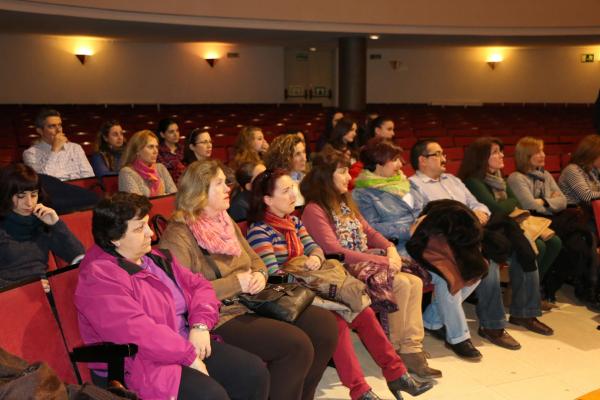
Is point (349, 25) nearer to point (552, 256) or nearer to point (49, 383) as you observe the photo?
point (552, 256)

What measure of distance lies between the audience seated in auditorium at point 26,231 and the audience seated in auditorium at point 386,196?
1758 millimetres

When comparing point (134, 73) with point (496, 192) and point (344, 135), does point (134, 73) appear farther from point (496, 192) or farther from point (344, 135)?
point (496, 192)

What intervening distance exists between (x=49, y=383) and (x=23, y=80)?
45.2 ft

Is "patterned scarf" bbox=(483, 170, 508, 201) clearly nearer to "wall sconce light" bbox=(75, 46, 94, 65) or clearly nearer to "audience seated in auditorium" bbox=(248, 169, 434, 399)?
"audience seated in auditorium" bbox=(248, 169, 434, 399)

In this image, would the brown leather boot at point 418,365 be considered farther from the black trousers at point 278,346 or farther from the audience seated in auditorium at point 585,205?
the audience seated in auditorium at point 585,205

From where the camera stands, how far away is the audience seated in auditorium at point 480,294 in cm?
356

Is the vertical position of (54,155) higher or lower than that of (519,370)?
higher

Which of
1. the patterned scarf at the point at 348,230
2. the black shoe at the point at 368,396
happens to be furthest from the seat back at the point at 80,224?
the black shoe at the point at 368,396

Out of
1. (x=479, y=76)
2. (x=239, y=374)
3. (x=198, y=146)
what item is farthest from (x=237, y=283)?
(x=479, y=76)

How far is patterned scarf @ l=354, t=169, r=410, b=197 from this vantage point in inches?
153

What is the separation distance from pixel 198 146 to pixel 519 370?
10.1 ft

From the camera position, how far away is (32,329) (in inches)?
84.0

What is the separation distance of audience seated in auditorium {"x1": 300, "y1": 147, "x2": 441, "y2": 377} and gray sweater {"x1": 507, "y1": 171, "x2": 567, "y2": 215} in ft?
4.61

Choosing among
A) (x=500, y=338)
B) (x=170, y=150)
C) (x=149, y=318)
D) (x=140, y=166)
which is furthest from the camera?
(x=170, y=150)
